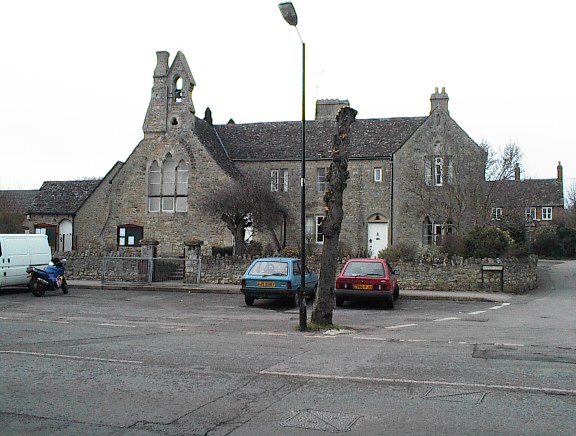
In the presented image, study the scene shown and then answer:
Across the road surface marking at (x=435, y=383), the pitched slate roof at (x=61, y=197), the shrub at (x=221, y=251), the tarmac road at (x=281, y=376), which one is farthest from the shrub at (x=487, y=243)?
the pitched slate roof at (x=61, y=197)

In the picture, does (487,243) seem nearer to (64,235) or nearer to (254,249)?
(254,249)

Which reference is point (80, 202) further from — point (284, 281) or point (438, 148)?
point (284, 281)

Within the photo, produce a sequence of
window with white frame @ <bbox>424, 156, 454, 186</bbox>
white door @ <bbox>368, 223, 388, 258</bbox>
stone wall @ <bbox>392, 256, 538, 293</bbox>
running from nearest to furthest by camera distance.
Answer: stone wall @ <bbox>392, 256, 538, 293</bbox>
window with white frame @ <bbox>424, 156, 454, 186</bbox>
white door @ <bbox>368, 223, 388, 258</bbox>

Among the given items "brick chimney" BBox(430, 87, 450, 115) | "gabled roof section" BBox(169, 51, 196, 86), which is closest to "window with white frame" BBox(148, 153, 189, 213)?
"gabled roof section" BBox(169, 51, 196, 86)

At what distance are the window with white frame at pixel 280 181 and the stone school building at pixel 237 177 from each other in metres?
0.06

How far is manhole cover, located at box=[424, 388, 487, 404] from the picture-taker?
7.40m

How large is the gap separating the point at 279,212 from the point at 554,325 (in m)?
22.6

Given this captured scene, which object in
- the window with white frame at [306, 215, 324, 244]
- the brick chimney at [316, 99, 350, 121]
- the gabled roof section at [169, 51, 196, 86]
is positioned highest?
the gabled roof section at [169, 51, 196, 86]

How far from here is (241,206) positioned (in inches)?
1246

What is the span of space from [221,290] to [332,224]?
11104 mm

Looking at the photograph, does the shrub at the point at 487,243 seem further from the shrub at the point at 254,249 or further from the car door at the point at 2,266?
the car door at the point at 2,266

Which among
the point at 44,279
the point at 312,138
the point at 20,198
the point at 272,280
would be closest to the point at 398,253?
the point at 272,280

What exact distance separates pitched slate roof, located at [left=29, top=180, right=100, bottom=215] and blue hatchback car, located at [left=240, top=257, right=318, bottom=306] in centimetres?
2347

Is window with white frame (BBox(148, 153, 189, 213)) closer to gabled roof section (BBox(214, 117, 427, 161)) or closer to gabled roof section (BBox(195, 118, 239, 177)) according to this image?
gabled roof section (BBox(195, 118, 239, 177))
